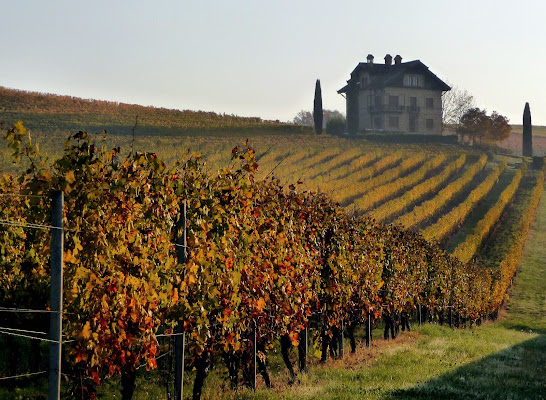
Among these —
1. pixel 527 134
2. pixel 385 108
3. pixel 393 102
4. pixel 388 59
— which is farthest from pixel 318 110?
pixel 527 134

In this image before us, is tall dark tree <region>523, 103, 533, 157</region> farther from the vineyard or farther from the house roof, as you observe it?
the vineyard

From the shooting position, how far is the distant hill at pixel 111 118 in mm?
70750

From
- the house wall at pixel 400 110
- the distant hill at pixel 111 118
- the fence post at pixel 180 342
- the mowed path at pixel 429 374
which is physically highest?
the house wall at pixel 400 110

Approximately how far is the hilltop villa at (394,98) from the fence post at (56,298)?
87427 mm

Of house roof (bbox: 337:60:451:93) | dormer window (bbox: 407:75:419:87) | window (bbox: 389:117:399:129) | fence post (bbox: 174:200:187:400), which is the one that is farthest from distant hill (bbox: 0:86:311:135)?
fence post (bbox: 174:200:187:400)

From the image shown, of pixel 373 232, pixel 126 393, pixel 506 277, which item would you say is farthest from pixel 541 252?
pixel 126 393

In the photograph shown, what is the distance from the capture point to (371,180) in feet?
198

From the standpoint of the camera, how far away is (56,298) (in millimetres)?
7355

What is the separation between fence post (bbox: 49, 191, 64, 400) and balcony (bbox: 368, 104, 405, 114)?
89093 mm

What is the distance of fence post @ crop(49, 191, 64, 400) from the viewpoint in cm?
735

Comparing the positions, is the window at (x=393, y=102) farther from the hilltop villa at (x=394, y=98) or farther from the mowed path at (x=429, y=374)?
the mowed path at (x=429, y=374)

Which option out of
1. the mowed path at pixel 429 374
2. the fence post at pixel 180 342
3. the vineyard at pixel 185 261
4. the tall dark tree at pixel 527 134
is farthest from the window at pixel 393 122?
the fence post at pixel 180 342

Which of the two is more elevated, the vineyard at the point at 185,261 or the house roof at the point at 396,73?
the house roof at the point at 396,73

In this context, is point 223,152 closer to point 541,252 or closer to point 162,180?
point 541,252
